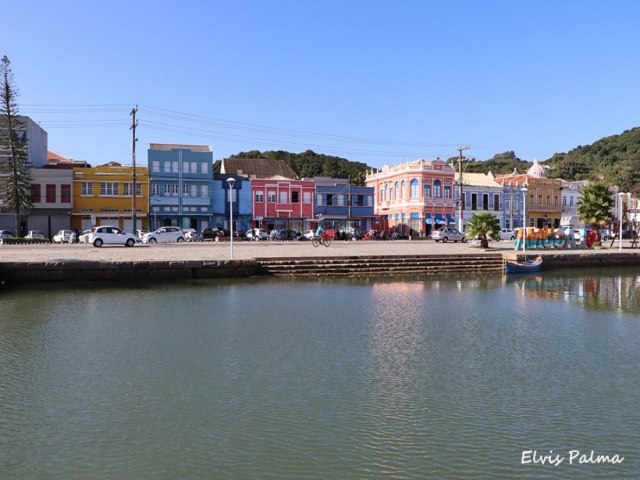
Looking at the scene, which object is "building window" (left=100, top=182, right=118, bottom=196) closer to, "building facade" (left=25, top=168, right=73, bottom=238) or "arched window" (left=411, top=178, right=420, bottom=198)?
"building facade" (left=25, top=168, right=73, bottom=238)

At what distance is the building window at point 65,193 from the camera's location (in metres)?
58.4

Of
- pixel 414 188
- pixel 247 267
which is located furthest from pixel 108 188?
pixel 247 267

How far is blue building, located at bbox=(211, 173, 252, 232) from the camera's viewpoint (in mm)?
65250

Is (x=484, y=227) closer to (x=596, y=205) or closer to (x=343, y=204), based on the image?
(x=596, y=205)

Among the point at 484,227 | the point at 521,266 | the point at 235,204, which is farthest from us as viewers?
the point at 235,204

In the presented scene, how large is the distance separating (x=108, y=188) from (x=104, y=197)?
1.06 m

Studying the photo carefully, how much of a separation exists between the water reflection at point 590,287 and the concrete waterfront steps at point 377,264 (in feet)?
9.17

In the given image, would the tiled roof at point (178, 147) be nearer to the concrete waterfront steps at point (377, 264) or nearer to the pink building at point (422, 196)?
the pink building at point (422, 196)

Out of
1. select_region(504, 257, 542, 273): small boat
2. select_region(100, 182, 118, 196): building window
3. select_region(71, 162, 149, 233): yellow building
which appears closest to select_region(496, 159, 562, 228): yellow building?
select_region(504, 257, 542, 273): small boat

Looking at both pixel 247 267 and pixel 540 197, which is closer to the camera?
pixel 247 267

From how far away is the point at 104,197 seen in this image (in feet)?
197

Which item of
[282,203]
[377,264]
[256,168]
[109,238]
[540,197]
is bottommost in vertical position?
[377,264]

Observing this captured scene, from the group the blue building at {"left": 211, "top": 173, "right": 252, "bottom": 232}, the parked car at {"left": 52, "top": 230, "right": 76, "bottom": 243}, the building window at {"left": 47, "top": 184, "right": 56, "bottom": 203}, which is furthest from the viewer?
the blue building at {"left": 211, "top": 173, "right": 252, "bottom": 232}

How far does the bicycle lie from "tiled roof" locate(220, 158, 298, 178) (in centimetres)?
2860
